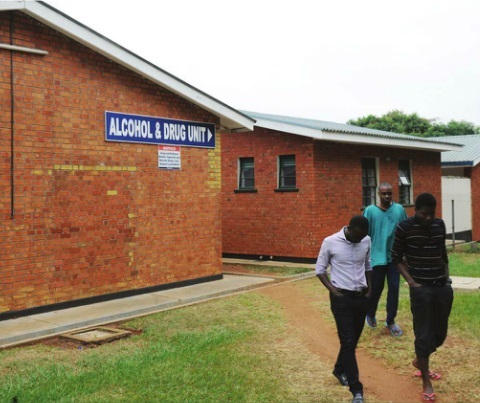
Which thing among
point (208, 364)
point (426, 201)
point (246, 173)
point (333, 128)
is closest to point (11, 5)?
point (208, 364)

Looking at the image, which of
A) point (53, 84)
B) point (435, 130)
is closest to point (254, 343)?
point (53, 84)

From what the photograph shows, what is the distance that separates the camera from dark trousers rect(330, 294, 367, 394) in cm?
495

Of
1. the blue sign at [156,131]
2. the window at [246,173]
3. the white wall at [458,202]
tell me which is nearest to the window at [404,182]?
the white wall at [458,202]

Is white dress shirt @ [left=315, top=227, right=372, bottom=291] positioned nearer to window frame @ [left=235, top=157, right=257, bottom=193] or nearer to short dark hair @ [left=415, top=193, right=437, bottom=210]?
short dark hair @ [left=415, top=193, right=437, bottom=210]

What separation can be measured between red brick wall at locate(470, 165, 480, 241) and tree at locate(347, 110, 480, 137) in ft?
68.5

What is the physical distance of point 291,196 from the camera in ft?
49.1

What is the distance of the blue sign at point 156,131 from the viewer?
10086 mm

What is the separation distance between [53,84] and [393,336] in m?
6.36

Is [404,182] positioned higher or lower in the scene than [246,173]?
lower

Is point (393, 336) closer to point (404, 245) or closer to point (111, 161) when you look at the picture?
point (404, 245)

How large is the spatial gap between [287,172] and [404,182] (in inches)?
192

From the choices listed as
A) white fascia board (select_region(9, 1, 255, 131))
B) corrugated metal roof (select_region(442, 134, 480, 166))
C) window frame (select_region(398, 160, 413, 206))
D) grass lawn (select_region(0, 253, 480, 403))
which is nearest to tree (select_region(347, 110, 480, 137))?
corrugated metal roof (select_region(442, 134, 480, 166))

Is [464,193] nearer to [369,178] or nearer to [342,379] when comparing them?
[369,178]

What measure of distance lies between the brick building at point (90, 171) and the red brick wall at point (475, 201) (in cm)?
1322
